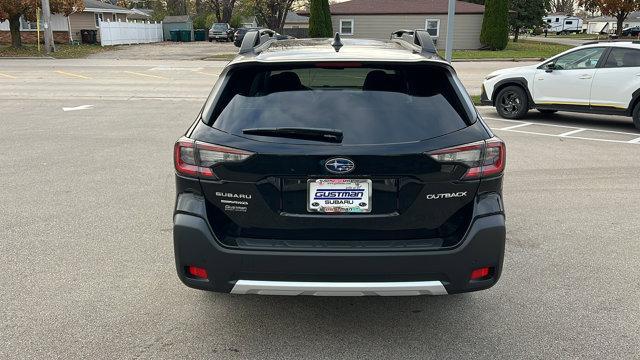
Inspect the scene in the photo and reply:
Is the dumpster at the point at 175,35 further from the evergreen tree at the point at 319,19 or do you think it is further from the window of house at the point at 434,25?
the window of house at the point at 434,25

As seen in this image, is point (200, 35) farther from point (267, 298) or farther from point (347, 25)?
point (267, 298)

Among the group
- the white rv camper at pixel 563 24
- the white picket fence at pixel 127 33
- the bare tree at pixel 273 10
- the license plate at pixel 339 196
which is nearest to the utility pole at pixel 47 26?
the white picket fence at pixel 127 33

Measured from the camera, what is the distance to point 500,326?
145 inches

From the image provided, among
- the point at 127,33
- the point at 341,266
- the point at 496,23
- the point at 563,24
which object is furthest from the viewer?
the point at 563,24

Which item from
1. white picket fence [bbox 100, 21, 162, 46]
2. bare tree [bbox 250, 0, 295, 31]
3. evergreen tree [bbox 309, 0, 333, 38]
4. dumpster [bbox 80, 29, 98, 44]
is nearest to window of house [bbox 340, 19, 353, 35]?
evergreen tree [bbox 309, 0, 333, 38]

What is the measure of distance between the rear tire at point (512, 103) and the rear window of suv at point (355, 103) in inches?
381

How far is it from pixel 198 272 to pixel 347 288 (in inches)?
33.7

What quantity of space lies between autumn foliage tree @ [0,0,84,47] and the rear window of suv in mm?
33316

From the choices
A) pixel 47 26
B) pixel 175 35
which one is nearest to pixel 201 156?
pixel 47 26

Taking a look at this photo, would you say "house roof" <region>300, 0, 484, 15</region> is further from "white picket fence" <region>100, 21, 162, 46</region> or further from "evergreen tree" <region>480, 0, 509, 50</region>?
"white picket fence" <region>100, 21, 162, 46</region>

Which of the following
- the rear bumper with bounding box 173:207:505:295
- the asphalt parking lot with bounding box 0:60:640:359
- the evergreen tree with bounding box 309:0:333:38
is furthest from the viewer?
the evergreen tree with bounding box 309:0:333:38

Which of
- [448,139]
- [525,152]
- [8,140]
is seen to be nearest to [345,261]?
[448,139]

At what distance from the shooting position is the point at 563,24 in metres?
94.4

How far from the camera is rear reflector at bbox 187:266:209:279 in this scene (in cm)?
318
